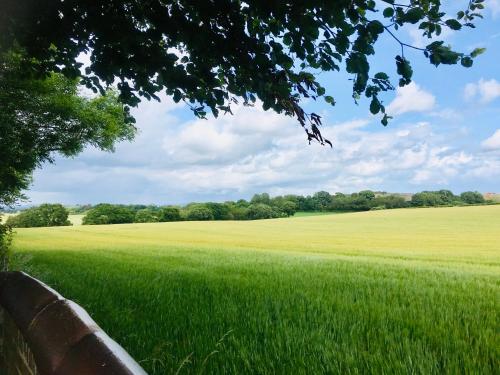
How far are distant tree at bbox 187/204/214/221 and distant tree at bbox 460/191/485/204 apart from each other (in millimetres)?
69968

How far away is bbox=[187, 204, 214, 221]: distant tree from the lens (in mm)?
103938

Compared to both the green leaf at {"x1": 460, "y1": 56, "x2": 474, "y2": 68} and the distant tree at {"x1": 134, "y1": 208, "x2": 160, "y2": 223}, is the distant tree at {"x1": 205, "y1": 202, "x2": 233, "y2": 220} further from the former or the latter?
the green leaf at {"x1": 460, "y1": 56, "x2": 474, "y2": 68}

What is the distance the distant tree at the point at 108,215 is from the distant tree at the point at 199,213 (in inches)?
620

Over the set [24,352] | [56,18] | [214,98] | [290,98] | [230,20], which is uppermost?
[56,18]

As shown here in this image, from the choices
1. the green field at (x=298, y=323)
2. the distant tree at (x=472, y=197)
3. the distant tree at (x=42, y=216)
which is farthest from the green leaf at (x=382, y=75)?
the distant tree at (x=472, y=197)

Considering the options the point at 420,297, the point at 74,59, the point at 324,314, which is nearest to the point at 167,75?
the point at 74,59

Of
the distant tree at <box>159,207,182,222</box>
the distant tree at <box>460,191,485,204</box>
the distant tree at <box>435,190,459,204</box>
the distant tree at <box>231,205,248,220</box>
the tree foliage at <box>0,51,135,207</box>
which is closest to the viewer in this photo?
the tree foliage at <box>0,51,135,207</box>

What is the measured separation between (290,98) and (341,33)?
3.90 ft

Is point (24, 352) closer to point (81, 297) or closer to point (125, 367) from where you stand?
point (125, 367)

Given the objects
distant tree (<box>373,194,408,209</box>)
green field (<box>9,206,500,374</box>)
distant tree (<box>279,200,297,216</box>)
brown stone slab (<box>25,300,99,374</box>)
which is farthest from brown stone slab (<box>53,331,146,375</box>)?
distant tree (<box>279,200,297,216</box>)


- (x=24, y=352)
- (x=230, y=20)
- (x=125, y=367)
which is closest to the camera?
(x=125, y=367)

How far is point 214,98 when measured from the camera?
7.18 m

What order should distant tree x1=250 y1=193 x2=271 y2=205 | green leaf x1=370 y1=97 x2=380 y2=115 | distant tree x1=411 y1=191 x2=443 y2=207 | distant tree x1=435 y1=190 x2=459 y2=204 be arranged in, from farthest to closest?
distant tree x1=250 y1=193 x2=271 y2=205, distant tree x1=435 y1=190 x2=459 y2=204, distant tree x1=411 y1=191 x2=443 y2=207, green leaf x1=370 y1=97 x2=380 y2=115

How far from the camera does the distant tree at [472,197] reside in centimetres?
10110
